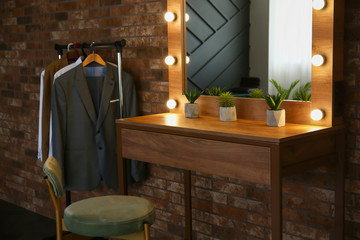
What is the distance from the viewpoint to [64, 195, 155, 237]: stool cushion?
7.55ft

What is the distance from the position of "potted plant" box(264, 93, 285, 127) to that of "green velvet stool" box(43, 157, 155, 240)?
27.5 inches

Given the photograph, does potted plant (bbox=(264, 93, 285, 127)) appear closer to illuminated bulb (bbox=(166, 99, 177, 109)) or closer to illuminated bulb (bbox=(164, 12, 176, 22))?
illuminated bulb (bbox=(166, 99, 177, 109))

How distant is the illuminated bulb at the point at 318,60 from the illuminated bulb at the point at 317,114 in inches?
8.4

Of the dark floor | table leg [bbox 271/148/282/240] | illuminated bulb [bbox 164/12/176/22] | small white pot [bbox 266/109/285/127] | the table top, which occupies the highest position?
illuminated bulb [bbox 164/12/176/22]

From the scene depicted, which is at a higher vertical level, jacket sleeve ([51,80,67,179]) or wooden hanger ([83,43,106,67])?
wooden hanger ([83,43,106,67])

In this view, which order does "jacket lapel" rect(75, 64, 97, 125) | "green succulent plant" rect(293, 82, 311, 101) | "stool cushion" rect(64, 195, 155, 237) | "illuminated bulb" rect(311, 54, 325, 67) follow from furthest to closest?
1. "jacket lapel" rect(75, 64, 97, 125)
2. "green succulent plant" rect(293, 82, 311, 101)
3. "illuminated bulb" rect(311, 54, 325, 67)
4. "stool cushion" rect(64, 195, 155, 237)

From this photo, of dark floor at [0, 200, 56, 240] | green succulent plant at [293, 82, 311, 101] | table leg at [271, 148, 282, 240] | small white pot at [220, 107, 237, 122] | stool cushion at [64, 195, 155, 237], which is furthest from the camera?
dark floor at [0, 200, 56, 240]

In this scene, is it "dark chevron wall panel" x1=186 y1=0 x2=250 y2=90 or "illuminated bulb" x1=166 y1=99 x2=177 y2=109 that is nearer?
"dark chevron wall panel" x1=186 y1=0 x2=250 y2=90

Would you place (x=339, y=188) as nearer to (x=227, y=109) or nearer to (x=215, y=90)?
(x=227, y=109)

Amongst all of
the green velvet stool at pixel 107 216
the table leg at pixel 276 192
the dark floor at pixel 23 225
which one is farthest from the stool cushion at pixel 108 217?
the dark floor at pixel 23 225

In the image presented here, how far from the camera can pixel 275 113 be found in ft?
8.18

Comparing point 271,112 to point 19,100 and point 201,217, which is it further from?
point 19,100

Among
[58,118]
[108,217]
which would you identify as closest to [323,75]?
[108,217]

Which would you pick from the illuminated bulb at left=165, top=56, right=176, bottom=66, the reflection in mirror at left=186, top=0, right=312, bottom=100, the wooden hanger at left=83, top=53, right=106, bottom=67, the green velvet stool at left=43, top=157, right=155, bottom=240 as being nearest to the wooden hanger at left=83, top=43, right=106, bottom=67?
the wooden hanger at left=83, top=53, right=106, bottom=67
